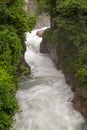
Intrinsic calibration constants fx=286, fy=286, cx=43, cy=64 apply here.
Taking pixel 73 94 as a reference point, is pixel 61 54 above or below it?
above

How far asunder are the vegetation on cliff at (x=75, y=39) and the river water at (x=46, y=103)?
621 millimetres

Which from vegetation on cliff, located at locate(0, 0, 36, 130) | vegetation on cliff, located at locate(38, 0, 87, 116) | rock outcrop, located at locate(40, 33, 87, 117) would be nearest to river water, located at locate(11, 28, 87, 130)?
rock outcrop, located at locate(40, 33, 87, 117)

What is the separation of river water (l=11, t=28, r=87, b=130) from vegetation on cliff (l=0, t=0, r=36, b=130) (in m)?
1.45

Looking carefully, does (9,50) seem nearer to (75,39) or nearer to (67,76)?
(75,39)

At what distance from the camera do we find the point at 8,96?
795cm

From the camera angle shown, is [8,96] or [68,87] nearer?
[8,96]

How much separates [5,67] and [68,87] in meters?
4.62

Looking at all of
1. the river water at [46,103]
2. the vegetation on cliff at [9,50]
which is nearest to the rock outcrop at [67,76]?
the river water at [46,103]

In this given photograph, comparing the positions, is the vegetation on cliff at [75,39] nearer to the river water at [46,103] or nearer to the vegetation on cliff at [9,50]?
the river water at [46,103]

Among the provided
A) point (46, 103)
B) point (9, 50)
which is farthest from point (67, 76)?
point (9, 50)

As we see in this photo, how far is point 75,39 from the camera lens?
12.0m

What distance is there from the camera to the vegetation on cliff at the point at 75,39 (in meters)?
11.0

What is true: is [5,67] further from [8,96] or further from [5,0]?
[5,0]

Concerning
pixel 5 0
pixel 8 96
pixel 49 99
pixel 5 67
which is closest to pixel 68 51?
pixel 49 99
